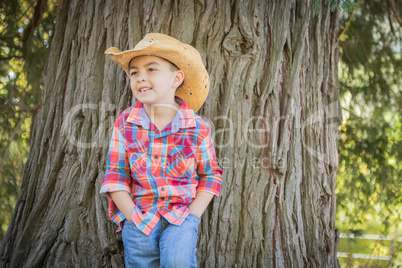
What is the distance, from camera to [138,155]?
2.36 meters

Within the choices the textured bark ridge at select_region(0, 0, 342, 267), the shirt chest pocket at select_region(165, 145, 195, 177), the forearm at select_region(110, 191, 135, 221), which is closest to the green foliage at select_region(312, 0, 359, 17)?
the textured bark ridge at select_region(0, 0, 342, 267)

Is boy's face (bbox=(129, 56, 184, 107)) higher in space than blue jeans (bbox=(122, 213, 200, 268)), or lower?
higher

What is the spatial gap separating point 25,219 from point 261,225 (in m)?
1.91

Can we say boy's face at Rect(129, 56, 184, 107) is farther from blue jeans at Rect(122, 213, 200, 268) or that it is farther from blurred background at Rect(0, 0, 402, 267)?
blurred background at Rect(0, 0, 402, 267)

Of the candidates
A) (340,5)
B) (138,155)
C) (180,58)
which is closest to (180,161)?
(138,155)

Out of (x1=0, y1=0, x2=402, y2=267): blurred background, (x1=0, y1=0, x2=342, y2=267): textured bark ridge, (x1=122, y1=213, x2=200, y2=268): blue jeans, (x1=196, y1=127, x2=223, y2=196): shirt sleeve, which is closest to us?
(x1=122, y1=213, x2=200, y2=268): blue jeans

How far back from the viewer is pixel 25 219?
10.3ft

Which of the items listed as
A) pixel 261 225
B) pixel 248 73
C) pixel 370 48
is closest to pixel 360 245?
pixel 370 48

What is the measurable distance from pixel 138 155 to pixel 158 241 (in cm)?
53

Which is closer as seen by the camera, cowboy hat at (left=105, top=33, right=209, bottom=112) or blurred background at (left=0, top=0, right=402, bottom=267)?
cowboy hat at (left=105, top=33, right=209, bottom=112)

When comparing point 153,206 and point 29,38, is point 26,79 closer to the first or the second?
point 29,38

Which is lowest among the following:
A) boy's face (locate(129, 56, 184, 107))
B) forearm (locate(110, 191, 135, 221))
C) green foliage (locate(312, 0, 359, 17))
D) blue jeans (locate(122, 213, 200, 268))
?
blue jeans (locate(122, 213, 200, 268))

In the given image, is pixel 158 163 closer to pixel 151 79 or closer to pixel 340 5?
pixel 151 79

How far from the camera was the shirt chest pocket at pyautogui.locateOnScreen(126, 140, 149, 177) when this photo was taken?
2.35 m
